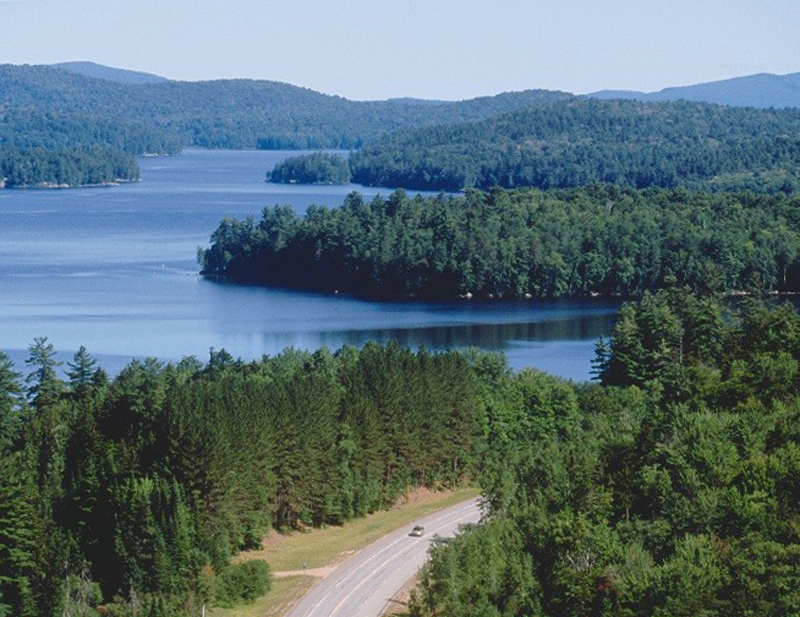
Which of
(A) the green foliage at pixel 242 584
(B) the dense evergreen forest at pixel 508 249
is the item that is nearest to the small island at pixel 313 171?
(B) the dense evergreen forest at pixel 508 249

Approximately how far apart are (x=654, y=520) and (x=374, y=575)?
21.1ft

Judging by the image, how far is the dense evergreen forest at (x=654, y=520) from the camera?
25.7 meters

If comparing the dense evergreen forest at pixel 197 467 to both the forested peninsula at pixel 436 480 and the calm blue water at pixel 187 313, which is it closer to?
the forested peninsula at pixel 436 480

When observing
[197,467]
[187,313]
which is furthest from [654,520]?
[187,313]

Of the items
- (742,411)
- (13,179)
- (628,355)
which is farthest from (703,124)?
(742,411)

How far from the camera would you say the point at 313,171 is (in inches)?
7441

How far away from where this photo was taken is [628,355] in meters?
53.8

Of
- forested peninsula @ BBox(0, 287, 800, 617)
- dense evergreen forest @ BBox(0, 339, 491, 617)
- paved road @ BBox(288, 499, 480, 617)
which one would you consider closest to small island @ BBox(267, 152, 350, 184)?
dense evergreen forest @ BBox(0, 339, 491, 617)

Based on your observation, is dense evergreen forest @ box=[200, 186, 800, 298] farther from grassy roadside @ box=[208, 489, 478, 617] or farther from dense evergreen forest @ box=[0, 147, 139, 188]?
dense evergreen forest @ box=[0, 147, 139, 188]

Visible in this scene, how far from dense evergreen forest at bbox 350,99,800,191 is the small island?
244 centimetres

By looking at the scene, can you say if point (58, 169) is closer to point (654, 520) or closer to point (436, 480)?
point (436, 480)

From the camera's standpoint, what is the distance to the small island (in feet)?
620

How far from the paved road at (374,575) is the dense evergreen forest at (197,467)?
151 centimetres

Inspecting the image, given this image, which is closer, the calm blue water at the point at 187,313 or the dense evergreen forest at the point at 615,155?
the calm blue water at the point at 187,313
